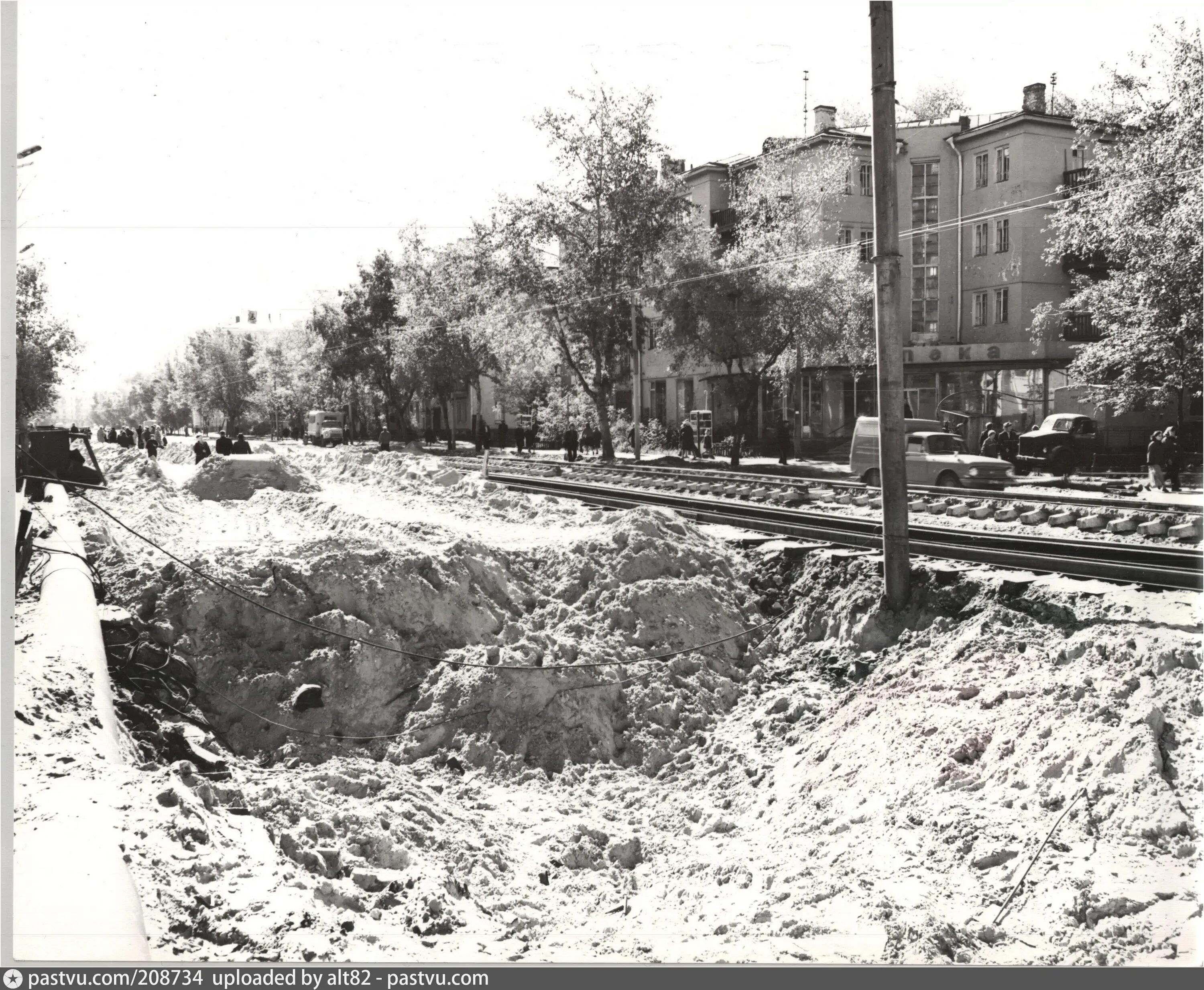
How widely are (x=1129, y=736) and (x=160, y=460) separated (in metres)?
56.1

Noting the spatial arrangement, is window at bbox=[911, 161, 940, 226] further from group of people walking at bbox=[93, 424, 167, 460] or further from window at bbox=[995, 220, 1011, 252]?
group of people walking at bbox=[93, 424, 167, 460]

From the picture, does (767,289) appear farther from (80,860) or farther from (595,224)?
(80,860)

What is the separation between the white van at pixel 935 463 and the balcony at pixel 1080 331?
1869 cm

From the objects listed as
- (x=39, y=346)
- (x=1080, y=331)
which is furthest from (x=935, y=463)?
(x=39, y=346)

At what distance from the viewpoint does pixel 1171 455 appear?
74.2ft

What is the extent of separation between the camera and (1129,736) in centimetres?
581

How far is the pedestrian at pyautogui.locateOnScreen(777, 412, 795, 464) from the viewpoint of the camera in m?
34.1

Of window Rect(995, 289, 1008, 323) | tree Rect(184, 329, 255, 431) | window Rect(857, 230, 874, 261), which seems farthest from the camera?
tree Rect(184, 329, 255, 431)

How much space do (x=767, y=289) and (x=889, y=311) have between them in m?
25.7

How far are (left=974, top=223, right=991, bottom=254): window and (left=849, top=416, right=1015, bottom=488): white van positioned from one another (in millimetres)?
22366

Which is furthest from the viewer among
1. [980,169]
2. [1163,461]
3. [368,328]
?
[368,328]

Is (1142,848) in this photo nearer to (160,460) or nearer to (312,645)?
(312,645)

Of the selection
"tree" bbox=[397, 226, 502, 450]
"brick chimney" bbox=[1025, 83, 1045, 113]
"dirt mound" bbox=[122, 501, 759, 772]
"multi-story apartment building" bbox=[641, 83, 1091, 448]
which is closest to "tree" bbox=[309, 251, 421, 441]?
"tree" bbox=[397, 226, 502, 450]
